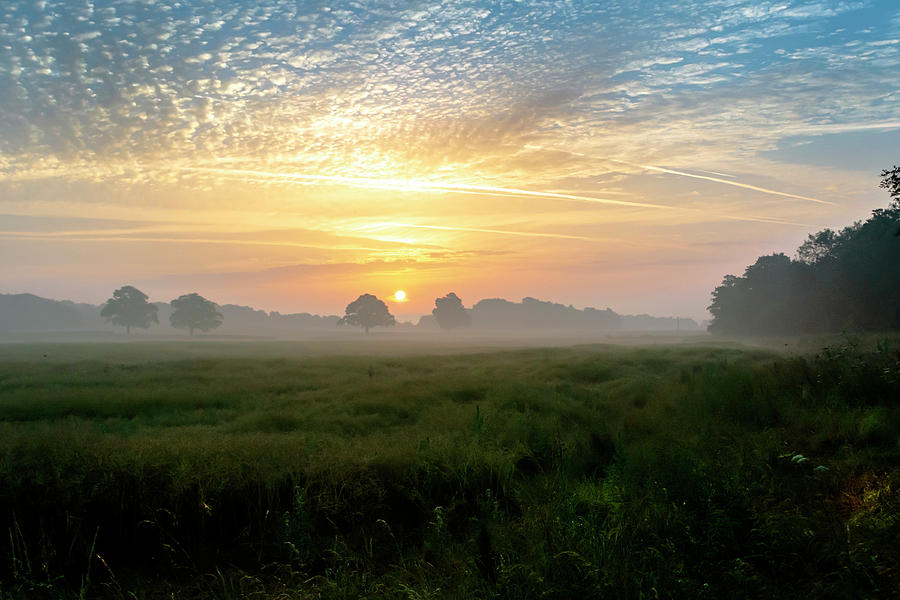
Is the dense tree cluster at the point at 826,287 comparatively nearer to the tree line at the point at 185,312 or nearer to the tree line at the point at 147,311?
the tree line at the point at 185,312

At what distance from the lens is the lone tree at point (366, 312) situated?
106 metres

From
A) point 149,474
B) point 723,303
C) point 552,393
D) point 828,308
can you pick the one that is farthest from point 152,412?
point 723,303

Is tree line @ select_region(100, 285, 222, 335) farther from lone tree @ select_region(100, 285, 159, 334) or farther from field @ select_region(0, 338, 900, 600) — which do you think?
field @ select_region(0, 338, 900, 600)

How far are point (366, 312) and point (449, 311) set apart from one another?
27430mm

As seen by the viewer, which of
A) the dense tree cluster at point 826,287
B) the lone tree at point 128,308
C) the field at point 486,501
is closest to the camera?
the field at point 486,501

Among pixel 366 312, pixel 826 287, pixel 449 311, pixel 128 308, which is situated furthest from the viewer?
pixel 449 311

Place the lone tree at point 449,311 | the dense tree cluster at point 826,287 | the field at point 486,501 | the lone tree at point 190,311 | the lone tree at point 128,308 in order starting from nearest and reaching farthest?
the field at point 486,501, the dense tree cluster at point 826,287, the lone tree at point 128,308, the lone tree at point 190,311, the lone tree at point 449,311

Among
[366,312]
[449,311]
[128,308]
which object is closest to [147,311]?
[128,308]

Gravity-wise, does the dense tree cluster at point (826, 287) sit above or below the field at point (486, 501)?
above

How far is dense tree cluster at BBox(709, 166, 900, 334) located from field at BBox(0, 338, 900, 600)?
14.2 metres

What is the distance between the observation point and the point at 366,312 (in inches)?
4186

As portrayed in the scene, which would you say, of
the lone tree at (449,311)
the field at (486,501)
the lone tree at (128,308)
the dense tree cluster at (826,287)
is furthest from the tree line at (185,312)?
the field at (486,501)

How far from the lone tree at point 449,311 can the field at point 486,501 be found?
112927 mm

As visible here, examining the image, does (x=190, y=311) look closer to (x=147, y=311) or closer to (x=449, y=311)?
(x=147, y=311)
